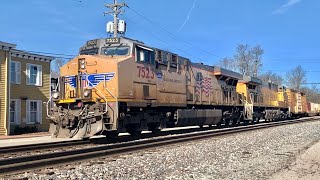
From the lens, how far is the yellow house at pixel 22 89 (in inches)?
998

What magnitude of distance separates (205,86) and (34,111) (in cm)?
1402

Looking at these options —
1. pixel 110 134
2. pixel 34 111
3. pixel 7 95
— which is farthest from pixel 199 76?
pixel 34 111

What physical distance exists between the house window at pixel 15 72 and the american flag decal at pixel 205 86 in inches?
554

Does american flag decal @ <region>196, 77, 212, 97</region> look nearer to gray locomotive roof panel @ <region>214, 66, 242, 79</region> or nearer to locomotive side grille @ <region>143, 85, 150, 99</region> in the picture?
gray locomotive roof panel @ <region>214, 66, 242, 79</region>

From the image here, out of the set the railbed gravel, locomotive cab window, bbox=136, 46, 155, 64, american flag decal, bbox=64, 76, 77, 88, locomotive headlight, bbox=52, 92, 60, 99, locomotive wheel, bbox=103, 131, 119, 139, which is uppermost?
locomotive cab window, bbox=136, 46, 155, 64

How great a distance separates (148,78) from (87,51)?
9.32ft

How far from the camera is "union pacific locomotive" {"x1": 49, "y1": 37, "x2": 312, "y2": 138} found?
13.8 meters

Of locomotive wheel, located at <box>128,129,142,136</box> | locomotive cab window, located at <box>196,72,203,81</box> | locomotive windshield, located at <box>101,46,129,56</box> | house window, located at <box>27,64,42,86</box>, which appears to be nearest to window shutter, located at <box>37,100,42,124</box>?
house window, located at <box>27,64,42,86</box>

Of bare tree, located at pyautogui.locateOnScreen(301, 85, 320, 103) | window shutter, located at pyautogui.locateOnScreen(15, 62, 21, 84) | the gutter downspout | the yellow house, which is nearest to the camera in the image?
the gutter downspout

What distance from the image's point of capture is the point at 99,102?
1389cm

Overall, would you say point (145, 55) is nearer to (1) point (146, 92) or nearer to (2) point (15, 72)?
(1) point (146, 92)

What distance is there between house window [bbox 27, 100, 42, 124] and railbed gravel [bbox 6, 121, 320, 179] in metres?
18.0

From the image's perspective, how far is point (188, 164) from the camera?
30.8 ft

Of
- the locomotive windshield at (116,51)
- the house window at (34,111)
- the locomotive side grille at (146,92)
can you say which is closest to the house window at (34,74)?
the house window at (34,111)
